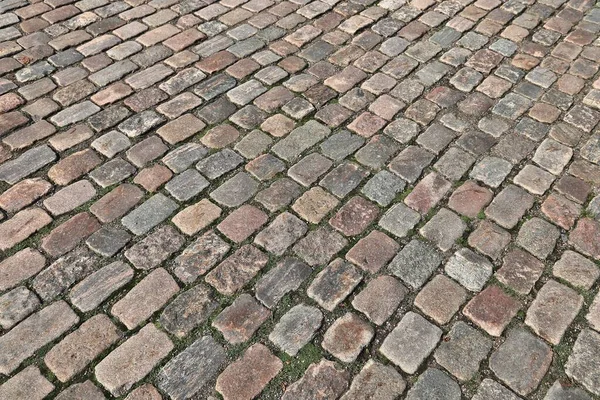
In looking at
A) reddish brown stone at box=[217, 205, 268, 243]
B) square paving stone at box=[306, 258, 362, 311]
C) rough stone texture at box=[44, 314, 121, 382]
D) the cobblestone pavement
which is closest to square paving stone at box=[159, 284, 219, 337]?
the cobblestone pavement

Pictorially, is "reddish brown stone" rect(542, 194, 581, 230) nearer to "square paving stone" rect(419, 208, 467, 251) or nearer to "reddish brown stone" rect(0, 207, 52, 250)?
"square paving stone" rect(419, 208, 467, 251)

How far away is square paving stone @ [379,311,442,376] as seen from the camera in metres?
2.30

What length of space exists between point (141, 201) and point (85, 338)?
0.82 m

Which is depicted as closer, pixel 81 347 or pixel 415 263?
pixel 81 347

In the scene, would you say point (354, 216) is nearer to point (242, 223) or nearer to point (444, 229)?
point (444, 229)

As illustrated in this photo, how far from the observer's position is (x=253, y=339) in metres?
2.38

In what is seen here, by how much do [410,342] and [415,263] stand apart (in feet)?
1.40

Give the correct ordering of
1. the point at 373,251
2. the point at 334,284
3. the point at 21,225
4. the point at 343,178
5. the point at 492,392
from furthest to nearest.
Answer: the point at 343,178
the point at 21,225
the point at 373,251
the point at 334,284
the point at 492,392

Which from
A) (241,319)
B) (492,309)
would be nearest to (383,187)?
(492,309)

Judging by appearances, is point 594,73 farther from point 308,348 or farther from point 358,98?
point 308,348

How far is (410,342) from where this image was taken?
7.72 feet

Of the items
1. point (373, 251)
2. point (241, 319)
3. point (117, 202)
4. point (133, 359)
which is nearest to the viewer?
point (133, 359)

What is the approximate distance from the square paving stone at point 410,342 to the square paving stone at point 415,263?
20cm

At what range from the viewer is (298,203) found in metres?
2.93
